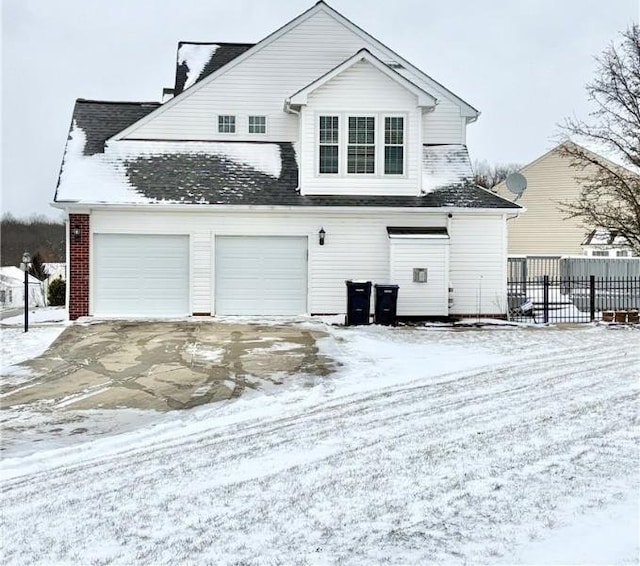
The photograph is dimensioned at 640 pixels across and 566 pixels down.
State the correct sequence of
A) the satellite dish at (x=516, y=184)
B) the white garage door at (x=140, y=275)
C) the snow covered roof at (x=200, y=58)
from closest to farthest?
the white garage door at (x=140, y=275), the satellite dish at (x=516, y=184), the snow covered roof at (x=200, y=58)

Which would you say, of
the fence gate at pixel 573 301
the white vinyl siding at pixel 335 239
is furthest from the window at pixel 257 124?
the fence gate at pixel 573 301

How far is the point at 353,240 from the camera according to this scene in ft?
62.3

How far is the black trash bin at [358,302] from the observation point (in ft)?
58.6

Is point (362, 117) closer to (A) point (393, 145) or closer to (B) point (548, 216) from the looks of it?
(A) point (393, 145)

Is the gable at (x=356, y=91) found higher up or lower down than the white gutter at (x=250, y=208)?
higher up

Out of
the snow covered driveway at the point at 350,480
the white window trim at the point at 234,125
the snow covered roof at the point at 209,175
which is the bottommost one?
the snow covered driveway at the point at 350,480

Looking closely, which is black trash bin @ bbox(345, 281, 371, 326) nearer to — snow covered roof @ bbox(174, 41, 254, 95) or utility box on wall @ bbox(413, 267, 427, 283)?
utility box on wall @ bbox(413, 267, 427, 283)

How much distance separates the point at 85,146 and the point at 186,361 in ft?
33.1

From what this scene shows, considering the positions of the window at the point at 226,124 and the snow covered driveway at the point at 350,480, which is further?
the window at the point at 226,124

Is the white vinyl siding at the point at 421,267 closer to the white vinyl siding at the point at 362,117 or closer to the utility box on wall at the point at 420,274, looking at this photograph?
the utility box on wall at the point at 420,274

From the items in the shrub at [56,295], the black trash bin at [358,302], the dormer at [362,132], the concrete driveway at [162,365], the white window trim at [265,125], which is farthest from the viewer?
the shrub at [56,295]

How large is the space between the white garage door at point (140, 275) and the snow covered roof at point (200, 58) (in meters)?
6.76

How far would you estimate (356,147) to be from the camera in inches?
758

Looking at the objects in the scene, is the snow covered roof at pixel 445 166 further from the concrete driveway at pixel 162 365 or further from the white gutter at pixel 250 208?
the concrete driveway at pixel 162 365
